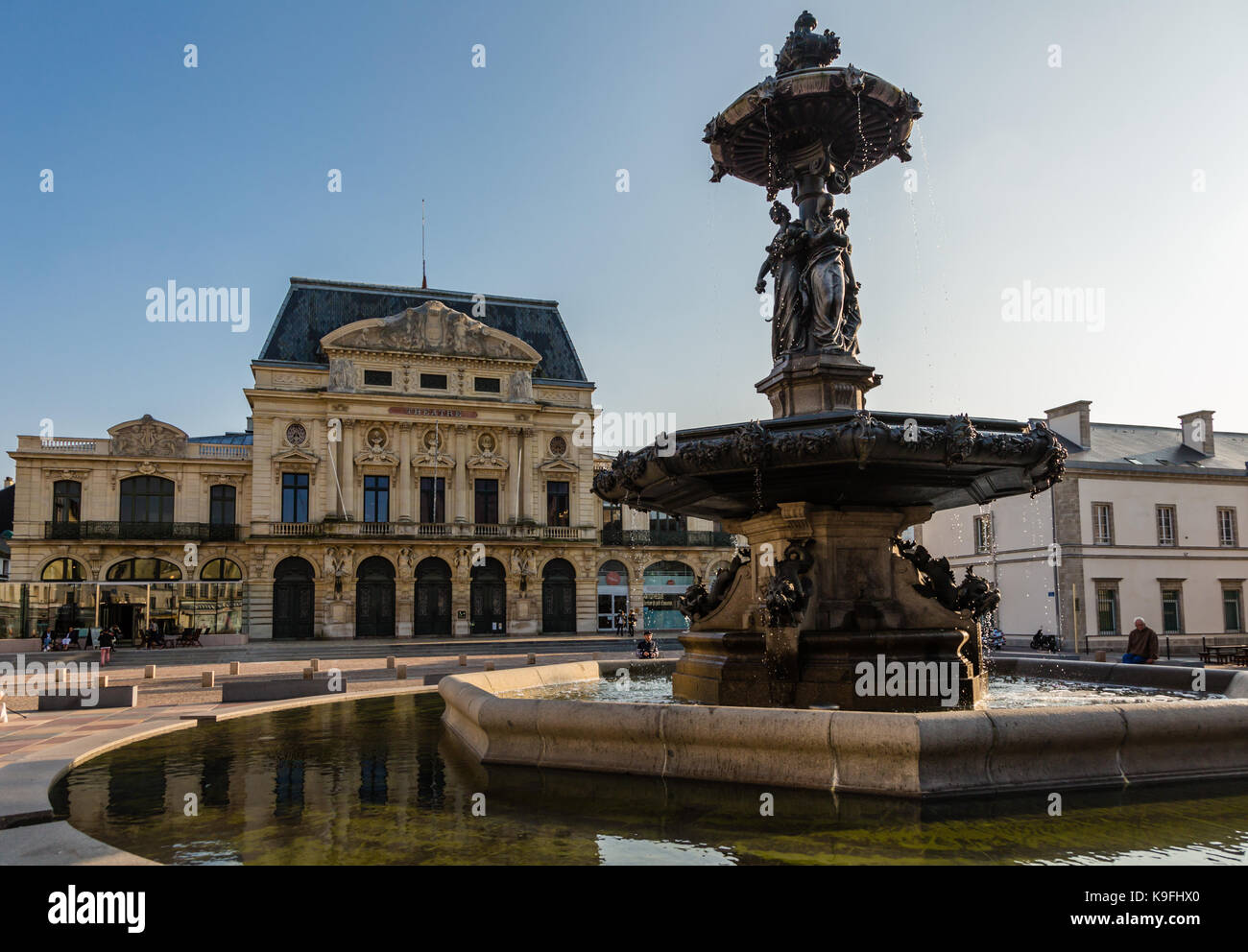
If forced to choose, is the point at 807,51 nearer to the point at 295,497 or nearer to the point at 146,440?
the point at 295,497

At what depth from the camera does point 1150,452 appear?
41.4 meters

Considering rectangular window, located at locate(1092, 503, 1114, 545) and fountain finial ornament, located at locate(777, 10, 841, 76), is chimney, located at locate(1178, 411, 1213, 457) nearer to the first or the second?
rectangular window, located at locate(1092, 503, 1114, 545)

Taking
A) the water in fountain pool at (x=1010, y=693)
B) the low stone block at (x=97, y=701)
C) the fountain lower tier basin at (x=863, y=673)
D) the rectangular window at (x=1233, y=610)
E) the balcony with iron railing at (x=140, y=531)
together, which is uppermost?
the balcony with iron railing at (x=140, y=531)

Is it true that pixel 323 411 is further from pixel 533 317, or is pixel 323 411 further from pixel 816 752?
pixel 816 752

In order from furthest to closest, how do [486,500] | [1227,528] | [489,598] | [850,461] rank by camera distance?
[486,500] → [489,598] → [1227,528] → [850,461]

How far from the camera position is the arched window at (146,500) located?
47438 mm

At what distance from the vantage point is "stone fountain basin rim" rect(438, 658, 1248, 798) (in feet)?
18.7

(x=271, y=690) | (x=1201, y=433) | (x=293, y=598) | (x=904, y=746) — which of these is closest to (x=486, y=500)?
(x=293, y=598)

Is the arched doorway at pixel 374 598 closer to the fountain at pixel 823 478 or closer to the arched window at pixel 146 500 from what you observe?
the arched window at pixel 146 500

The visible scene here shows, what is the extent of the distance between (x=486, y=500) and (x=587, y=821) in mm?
47696

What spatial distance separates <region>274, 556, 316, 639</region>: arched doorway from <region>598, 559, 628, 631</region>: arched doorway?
1616 centimetres

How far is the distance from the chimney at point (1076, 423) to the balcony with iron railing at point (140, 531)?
4100 centimetres

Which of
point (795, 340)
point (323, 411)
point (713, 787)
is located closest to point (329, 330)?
point (323, 411)

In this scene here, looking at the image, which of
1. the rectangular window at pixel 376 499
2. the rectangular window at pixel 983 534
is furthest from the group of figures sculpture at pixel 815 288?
the rectangular window at pixel 376 499
